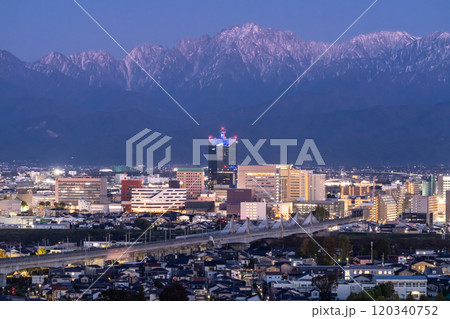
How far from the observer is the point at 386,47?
12069cm

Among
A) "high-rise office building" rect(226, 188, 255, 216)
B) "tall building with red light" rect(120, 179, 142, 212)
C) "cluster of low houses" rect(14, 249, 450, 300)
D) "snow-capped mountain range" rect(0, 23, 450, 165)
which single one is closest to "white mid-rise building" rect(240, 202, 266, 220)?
"high-rise office building" rect(226, 188, 255, 216)

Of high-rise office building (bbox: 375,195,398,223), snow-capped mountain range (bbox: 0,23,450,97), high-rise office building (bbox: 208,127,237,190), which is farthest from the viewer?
snow-capped mountain range (bbox: 0,23,450,97)

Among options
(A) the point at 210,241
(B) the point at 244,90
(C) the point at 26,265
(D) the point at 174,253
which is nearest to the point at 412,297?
(C) the point at 26,265

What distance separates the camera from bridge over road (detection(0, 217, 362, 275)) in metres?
17.3

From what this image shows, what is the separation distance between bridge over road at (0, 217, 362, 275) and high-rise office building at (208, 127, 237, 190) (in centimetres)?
1871

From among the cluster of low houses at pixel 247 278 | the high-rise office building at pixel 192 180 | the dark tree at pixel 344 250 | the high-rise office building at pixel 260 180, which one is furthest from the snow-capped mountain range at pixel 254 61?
the cluster of low houses at pixel 247 278

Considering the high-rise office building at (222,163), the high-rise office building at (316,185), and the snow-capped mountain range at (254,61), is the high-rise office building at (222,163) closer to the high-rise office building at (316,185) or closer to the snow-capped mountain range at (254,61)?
A: the high-rise office building at (316,185)

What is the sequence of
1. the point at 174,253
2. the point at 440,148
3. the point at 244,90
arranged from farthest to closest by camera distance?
the point at 244,90
the point at 440,148
the point at 174,253

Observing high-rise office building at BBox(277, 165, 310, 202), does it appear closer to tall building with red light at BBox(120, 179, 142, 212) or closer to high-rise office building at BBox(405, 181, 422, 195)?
high-rise office building at BBox(405, 181, 422, 195)

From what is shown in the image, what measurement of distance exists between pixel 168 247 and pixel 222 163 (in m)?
31.8

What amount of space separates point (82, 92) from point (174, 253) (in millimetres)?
103109

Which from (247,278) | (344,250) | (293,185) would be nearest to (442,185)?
(293,185)

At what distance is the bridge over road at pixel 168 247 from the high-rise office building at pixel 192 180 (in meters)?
15.2
